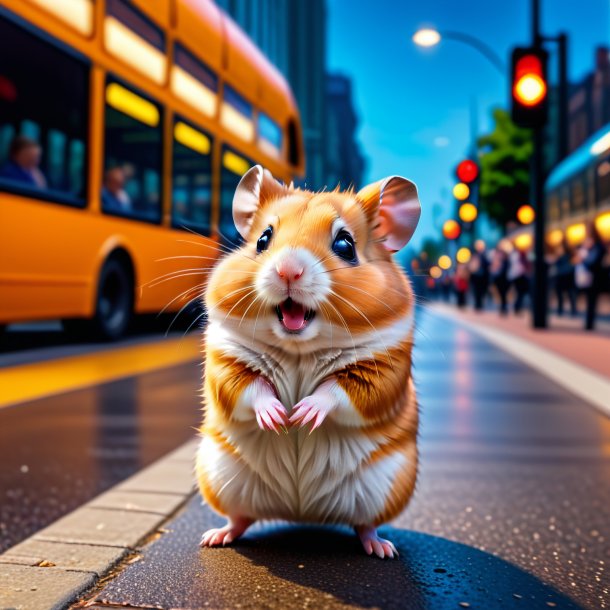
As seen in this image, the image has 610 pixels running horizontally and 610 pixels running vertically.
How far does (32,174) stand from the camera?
31.0ft

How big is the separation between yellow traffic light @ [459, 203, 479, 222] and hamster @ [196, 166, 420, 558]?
58.4ft

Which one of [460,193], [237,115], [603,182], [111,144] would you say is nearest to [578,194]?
[603,182]

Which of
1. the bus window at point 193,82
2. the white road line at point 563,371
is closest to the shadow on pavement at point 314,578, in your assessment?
the white road line at point 563,371

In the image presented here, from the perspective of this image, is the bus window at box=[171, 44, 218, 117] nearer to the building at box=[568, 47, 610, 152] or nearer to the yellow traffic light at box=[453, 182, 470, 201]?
the yellow traffic light at box=[453, 182, 470, 201]

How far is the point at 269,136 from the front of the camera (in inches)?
560

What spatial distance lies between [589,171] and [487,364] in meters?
10.8

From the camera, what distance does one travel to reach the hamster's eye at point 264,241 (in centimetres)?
219

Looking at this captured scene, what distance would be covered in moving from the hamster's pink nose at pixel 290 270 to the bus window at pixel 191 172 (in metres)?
9.73

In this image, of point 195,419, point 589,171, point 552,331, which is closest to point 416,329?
point 195,419

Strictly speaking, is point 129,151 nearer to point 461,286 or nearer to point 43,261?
point 43,261

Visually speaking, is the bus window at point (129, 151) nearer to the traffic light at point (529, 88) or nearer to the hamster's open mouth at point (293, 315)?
the traffic light at point (529, 88)

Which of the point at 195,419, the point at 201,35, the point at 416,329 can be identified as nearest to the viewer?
the point at 416,329

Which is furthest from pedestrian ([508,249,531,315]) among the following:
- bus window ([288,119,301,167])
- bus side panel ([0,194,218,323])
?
bus side panel ([0,194,218,323])

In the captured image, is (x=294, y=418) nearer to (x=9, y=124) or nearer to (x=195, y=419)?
(x=195, y=419)
